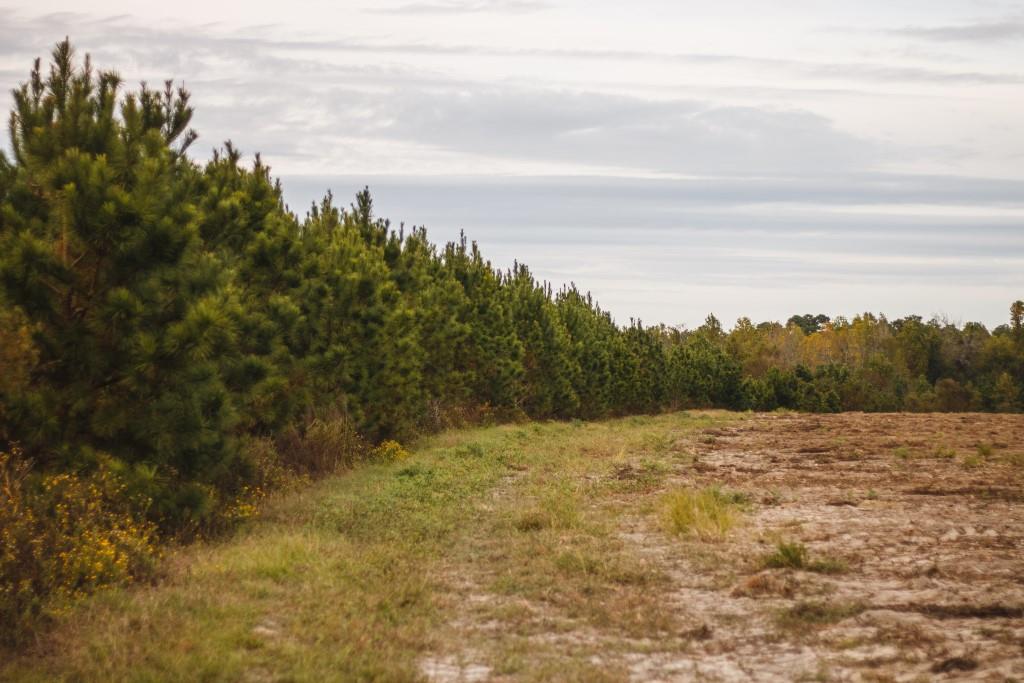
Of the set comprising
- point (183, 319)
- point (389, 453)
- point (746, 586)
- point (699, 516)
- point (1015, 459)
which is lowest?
point (389, 453)

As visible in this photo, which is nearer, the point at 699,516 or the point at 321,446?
the point at 699,516

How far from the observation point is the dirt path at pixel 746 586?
767 cm

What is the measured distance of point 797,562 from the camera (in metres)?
10.9

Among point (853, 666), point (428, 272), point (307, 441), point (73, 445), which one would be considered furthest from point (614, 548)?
point (428, 272)

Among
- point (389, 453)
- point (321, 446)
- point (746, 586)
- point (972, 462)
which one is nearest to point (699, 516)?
point (746, 586)

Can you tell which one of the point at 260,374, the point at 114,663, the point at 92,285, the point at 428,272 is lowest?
the point at 114,663

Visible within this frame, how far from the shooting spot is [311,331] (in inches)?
812

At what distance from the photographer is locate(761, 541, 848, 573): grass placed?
35.4 ft

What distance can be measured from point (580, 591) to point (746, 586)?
1.73 meters

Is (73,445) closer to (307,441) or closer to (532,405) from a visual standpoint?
(307,441)

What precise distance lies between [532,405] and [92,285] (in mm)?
33024

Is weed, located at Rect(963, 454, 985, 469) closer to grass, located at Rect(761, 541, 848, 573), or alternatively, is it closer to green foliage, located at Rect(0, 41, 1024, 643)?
grass, located at Rect(761, 541, 848, 573)

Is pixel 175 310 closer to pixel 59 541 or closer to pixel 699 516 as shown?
pixel 59 541

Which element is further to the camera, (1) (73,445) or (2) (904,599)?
(1) (73,445)
